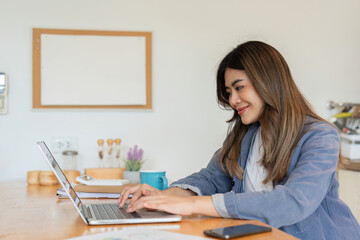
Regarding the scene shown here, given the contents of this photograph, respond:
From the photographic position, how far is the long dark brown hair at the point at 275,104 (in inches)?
56.1

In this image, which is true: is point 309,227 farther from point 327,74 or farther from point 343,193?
point 327,74

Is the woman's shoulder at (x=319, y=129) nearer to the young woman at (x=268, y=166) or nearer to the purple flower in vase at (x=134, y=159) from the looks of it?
the young woman at (x=268, y=166)

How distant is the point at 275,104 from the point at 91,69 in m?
1.38

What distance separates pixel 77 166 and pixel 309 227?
5.17ft

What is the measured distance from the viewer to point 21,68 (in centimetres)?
252

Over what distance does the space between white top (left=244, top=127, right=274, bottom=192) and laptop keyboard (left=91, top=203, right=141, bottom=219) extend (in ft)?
1.47

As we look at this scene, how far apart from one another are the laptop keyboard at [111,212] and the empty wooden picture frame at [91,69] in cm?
125

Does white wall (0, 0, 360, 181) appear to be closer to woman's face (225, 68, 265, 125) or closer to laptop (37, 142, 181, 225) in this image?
woman's face (225, 68, 265, 125)

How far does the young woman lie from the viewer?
1.19 m

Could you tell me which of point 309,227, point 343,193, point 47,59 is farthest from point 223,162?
point 47,59

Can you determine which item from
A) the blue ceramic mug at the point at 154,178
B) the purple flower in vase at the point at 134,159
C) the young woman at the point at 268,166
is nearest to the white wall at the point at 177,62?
the purple flower in vase at the point at 134,159

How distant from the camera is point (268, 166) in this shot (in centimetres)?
147

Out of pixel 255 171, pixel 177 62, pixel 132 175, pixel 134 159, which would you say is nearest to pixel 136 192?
pixel 255 171

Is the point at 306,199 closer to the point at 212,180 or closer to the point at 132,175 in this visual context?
the point at 212,180
